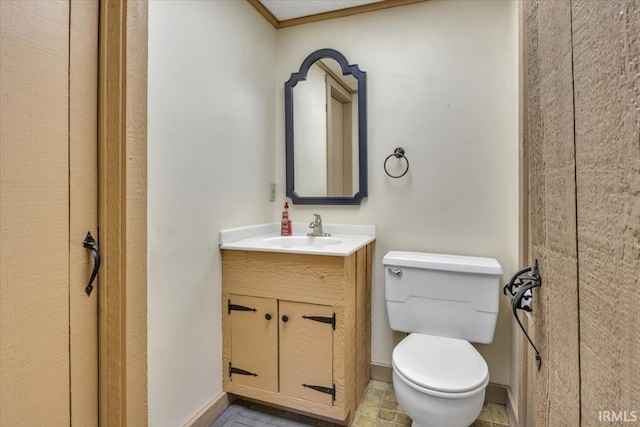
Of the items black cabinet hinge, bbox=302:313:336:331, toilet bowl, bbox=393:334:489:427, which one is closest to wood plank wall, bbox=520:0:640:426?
toilet bowl, bbox=393:334:489:427

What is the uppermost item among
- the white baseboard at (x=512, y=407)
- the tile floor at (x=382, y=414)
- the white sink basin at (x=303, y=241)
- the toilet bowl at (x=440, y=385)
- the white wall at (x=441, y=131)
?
the white wall at (x=441, y=131)

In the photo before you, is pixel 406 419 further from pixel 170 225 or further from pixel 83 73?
pixel 83 73

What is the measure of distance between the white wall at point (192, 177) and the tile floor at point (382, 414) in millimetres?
432

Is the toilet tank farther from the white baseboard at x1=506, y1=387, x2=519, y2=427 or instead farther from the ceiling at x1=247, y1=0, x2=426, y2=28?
the ceiling at x1=247, y1=0, x2=426, y2=28

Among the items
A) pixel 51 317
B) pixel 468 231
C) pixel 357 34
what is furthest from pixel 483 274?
pixel 51 317

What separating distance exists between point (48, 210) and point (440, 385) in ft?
5.01

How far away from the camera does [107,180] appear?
3.78 ft

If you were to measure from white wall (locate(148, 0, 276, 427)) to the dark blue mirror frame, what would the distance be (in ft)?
1.03

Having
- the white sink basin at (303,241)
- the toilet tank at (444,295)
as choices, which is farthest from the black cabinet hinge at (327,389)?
the white sink basin at (303,241)

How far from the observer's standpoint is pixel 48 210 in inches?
39.4

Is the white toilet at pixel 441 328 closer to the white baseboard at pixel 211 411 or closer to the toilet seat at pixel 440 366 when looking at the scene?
the toilet seat at pixel 440 366

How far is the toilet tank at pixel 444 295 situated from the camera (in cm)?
160

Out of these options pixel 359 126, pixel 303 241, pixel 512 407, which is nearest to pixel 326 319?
pixel 303 241

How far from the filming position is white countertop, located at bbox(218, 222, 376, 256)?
1.57 m
